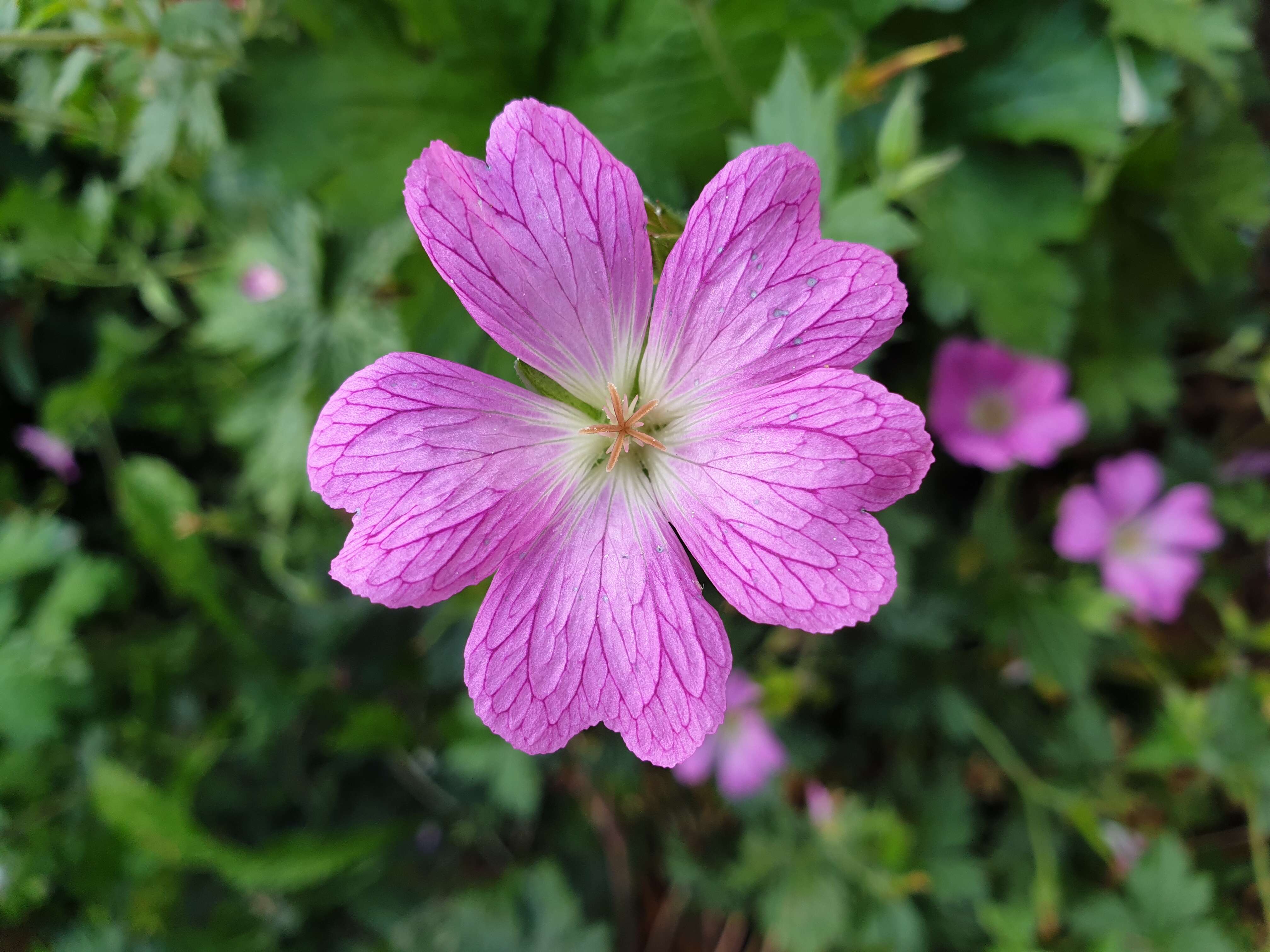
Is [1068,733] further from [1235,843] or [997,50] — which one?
[997,50]

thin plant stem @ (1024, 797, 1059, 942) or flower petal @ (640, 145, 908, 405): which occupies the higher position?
flower petal @ (640, 145, 908, 405)

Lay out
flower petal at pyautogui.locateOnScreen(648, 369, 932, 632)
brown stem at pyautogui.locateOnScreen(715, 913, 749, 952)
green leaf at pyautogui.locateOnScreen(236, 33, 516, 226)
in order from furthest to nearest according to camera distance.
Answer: brown stem at pyautogui.locateOnScreen(715, 913, 749, 952)
green leaf at pyautogui.locateOnScreen(236, 33, 516, 226)
flower petal at pyautogui.locateOnScreen(648, 369, 932, 632)

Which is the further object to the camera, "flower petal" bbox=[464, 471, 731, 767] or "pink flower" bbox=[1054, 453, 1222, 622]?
"pink flower" bbox=[1054, 453, 1222, 622]

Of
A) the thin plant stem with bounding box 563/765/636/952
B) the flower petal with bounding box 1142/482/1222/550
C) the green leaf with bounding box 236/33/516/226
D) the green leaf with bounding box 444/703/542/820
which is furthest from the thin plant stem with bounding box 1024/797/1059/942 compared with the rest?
the green leaf with bounding box 236/33/516/226

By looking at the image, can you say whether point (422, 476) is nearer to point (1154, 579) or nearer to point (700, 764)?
point (700, 764)

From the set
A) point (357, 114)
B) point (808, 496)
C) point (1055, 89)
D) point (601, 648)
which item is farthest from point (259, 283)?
point (1055, 89)

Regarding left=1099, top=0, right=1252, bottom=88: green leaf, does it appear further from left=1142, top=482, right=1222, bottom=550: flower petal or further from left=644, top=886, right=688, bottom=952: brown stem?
left=644, top=886, right=688, bottom=952: brown stem

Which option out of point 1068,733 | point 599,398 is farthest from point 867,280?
point 1068,733
